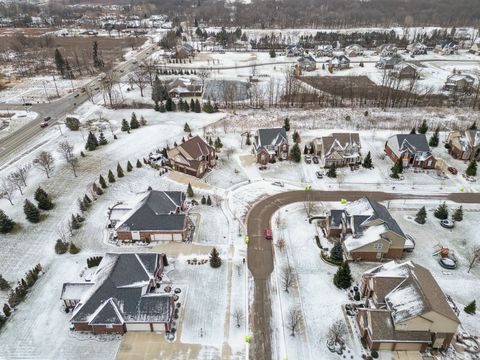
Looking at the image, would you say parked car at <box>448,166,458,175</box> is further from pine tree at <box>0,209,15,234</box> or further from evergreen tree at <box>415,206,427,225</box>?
pine tree at <box>0,209,15,234</box>

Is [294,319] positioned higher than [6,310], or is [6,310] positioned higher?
[6,310]

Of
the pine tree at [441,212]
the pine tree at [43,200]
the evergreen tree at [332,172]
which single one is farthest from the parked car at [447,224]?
the pine tree at [43,200]

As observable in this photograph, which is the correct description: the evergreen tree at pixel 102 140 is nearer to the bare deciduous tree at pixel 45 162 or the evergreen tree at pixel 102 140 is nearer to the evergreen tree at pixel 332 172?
the bare deciduous tree at pixel 45 162

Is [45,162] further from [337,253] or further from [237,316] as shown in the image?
[337,253]

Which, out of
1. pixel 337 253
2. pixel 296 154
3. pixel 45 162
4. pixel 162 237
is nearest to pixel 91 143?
pixel 45 162

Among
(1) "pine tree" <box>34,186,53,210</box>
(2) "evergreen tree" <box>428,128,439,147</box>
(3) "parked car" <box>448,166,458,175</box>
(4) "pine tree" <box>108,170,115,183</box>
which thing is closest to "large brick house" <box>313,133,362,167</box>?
(3) "parked car" <box>448,166,458,175</box>

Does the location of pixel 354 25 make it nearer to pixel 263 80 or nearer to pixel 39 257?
pixel 263 80
